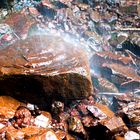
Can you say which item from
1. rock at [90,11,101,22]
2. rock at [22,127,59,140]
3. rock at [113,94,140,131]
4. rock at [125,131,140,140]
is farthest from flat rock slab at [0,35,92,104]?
rock at [90,11,101,22]

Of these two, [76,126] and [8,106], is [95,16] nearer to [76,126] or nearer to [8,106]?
[76,126]

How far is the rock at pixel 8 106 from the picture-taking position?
6.44m

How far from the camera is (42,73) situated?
6344mm

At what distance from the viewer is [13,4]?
423 inches

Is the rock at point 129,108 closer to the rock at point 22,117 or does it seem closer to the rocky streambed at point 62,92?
the rocky streambed at point 62,92

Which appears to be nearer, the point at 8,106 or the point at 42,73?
the point at 42,73

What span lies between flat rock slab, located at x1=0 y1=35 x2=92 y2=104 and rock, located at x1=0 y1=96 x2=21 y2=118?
0.40 ft

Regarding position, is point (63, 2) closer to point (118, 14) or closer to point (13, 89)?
point (118, 14)

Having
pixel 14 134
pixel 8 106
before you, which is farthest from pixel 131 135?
pixel 8 106

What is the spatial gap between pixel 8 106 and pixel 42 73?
1106 millimetres

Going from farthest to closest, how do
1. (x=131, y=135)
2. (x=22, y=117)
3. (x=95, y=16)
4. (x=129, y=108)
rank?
1. (x=95, y=16)
2. (x=129, y=108)
3. (x=22, y=117)
4. (x=131, y=135)

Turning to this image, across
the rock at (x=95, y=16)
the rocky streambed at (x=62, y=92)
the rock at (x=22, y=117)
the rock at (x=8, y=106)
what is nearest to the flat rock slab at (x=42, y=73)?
the rocky streambed at (x=62, y=92)

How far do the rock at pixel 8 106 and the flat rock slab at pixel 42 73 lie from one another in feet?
0.40

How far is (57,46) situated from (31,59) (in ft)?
2.81
